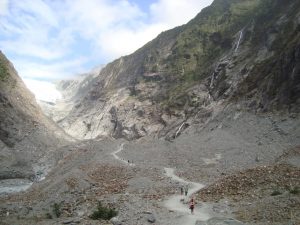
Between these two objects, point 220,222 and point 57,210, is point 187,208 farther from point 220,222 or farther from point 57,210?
point 57,210

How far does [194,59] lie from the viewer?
12212 cm

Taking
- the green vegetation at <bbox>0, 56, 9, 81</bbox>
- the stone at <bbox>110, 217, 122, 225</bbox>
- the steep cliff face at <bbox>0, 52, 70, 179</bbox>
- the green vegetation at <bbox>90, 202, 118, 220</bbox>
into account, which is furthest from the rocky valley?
the green vegetation at <bbox>90, 202, 118, 220</bbox>

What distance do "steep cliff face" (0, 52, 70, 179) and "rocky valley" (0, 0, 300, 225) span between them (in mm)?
231

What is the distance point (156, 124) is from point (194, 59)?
25.4 meters

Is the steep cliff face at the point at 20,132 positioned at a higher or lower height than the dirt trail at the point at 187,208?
higher

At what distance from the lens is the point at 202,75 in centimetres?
10631

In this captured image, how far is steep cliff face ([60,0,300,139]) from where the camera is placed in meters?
70.2

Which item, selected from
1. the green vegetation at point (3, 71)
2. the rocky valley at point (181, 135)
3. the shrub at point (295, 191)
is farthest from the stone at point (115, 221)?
the green vegetation at point (3, 71)

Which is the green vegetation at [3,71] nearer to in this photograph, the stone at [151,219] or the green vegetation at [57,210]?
the green vegetation at [57,210]

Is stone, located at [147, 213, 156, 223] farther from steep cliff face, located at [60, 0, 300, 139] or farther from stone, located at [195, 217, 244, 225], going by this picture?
steep cliff face, located at [60, 0, 300, 139]

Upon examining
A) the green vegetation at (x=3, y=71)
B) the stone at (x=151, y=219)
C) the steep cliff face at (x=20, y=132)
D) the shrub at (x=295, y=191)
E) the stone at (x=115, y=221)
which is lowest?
the stone at (x=115, y=221)

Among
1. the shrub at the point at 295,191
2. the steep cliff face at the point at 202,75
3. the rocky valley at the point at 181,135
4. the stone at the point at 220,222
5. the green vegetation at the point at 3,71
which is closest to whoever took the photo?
the stone at the point at 220,222

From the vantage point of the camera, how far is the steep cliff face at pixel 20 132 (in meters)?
61.2

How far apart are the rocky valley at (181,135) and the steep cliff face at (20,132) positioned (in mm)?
231
